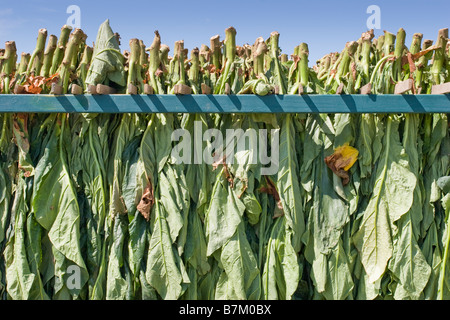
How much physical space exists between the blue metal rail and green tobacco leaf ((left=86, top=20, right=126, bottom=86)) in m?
0.18

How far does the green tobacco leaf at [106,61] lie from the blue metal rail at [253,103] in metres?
0.18

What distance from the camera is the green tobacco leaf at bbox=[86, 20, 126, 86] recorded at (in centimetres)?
294

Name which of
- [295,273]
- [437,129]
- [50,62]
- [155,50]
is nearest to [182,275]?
[295,273]

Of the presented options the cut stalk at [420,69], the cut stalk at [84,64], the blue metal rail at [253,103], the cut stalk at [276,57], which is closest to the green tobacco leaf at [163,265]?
the blue metal rail at [253,103]

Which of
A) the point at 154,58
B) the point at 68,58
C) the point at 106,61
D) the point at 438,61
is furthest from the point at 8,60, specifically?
the point at 438,61

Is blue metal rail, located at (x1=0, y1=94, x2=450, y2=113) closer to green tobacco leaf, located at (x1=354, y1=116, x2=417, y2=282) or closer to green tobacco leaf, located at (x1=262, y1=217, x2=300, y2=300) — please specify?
green tobacco leaf, located at (x1=354, y1=116, x2=417, y2=282)

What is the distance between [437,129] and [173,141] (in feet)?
6.33

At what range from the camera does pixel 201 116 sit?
9.78 feet

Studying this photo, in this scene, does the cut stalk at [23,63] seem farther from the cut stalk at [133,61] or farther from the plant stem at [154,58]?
the plant stem at [154,58]

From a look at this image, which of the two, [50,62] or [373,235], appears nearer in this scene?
[373,235]

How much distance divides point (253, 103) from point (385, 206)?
1206 millimetres

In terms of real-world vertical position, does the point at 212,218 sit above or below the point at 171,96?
below

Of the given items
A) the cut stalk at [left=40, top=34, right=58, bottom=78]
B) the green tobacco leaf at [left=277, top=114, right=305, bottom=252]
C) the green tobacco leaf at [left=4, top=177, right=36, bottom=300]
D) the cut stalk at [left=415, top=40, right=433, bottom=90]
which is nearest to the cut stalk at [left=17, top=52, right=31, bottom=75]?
the cut stalk at [left=40, top=34, right=58, bottom=78]

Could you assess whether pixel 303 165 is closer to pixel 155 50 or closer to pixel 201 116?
pixel 201 116
